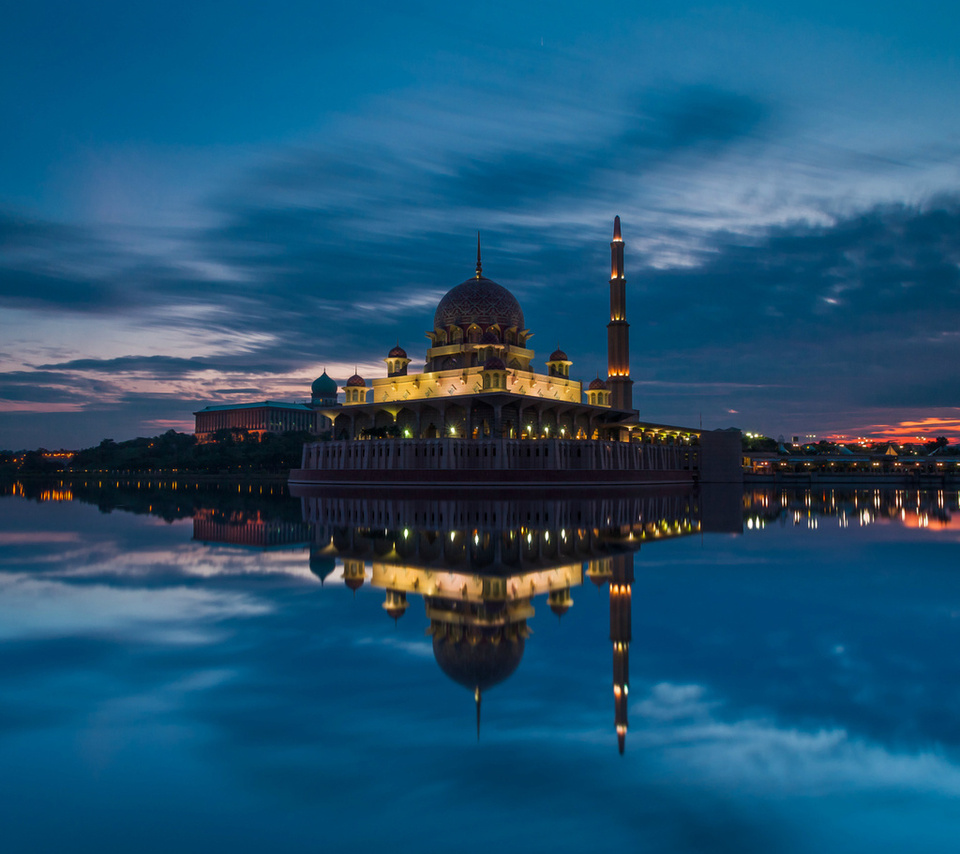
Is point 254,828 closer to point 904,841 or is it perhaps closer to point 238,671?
point 238,671

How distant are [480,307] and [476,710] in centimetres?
5857

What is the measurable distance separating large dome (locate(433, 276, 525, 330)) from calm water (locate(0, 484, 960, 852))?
5206 centimetres

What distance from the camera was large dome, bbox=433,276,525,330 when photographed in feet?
203

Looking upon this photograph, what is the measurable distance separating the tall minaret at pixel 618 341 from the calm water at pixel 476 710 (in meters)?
62.2

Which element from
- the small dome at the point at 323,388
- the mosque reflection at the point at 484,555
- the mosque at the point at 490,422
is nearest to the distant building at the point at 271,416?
the small dome at the point at 323,388

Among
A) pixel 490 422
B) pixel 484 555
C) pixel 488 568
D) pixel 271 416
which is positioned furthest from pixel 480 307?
pixel 271 416

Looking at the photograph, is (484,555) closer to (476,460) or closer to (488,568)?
(488,568)

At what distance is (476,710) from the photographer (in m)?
5.05

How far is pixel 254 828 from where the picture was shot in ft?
11.5

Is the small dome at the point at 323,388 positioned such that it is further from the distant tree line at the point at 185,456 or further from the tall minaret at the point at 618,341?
the tall minaret at the point at 618,341

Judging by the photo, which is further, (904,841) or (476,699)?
(476,699)

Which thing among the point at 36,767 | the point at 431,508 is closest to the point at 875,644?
the point at 36,767

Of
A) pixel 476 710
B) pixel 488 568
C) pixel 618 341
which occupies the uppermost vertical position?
pixel 618 341

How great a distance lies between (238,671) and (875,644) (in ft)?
20.6
